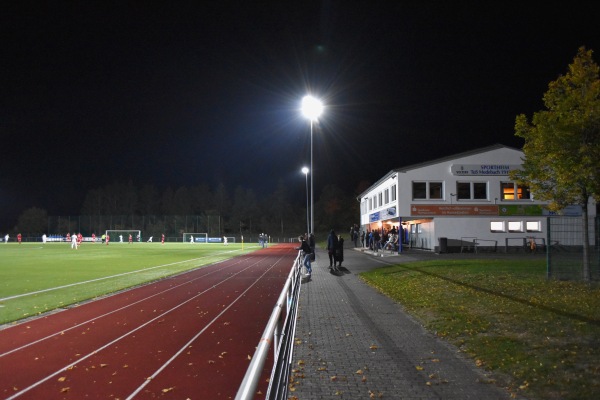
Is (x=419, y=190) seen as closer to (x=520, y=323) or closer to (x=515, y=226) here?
(x=515, y=226)

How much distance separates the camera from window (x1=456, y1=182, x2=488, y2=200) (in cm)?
3603

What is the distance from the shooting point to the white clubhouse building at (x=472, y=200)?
35.5 m

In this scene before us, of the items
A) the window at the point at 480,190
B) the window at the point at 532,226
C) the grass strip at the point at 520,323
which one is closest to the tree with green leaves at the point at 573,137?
the grass strip at the point at 520,323

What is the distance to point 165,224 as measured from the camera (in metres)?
103

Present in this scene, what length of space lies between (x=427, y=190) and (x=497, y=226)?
5.88 meters

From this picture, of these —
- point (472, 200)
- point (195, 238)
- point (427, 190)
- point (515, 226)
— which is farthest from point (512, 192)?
point (195, 238)

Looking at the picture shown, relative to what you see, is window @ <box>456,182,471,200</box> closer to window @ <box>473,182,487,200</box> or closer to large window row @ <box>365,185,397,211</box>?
window @ <box>473,182,487,200</box>

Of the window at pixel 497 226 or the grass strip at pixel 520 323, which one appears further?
the window at pixel 497 226

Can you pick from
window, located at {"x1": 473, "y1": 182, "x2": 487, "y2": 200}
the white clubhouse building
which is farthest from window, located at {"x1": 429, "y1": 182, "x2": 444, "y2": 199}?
window, located at {"x1": 473, "y1": 182, "x2": 487, "y2": 200}

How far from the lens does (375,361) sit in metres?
7.03

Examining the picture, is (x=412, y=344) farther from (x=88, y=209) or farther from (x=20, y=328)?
(x=88, y=209)

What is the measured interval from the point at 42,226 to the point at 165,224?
28.4m

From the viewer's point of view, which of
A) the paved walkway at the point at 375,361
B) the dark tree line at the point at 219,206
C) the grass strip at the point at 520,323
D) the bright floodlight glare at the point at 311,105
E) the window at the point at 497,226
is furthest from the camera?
the dark tree line at the point at 219,206

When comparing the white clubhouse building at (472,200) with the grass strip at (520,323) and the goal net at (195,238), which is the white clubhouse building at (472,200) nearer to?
the grass strip at (520,323)
